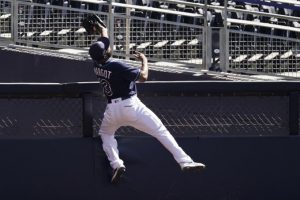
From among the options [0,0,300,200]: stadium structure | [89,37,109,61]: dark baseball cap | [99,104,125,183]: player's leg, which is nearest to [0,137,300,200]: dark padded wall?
[0,0,300,200]: stadium structure

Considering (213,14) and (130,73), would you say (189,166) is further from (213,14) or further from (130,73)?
(213,14)

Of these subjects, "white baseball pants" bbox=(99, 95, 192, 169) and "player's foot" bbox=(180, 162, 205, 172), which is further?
"player's foot" bbox=(180, 162, 205, 172)

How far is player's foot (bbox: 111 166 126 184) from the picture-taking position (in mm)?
9945

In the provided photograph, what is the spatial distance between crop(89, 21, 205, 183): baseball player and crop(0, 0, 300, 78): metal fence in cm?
384

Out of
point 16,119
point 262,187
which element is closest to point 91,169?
point 16,119

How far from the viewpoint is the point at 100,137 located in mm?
10102

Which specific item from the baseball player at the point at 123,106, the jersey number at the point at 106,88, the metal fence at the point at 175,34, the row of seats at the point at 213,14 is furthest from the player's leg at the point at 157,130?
the row of seats at the point at 213,14

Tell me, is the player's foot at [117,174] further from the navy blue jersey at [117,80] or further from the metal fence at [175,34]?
the metal fence at [175,34]

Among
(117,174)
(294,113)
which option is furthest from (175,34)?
(117,174)

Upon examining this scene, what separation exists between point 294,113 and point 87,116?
220 centimetres

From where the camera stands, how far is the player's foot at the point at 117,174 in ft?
32.6

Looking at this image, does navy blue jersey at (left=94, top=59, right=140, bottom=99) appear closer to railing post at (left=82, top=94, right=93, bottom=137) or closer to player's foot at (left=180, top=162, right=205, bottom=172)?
railing post at (left=82, top=94, right=93, bottom=137)

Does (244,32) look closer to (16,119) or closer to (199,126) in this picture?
(199,126)

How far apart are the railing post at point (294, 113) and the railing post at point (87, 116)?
212 centimetres
